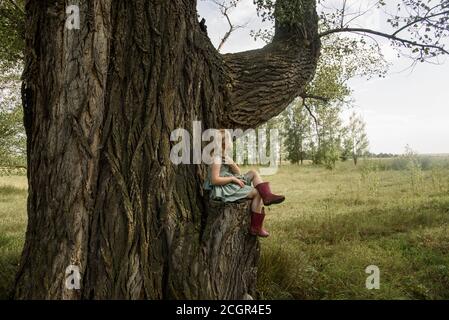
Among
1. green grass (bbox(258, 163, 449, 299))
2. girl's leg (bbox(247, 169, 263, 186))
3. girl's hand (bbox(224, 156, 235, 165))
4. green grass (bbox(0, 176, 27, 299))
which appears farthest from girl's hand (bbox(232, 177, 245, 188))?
green grass (bbox(0, 176, 27, 299))

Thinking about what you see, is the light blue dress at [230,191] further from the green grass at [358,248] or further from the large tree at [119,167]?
the green grass at [358,248]

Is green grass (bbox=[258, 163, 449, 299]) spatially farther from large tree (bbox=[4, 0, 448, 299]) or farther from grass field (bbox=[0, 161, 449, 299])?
large tree (bbox=[4, 0, 448, 299])

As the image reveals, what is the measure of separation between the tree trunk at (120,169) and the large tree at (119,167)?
0.01 m

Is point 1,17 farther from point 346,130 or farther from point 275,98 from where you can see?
point 346,130

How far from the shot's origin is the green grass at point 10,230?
5794mm

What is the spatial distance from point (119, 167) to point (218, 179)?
112 centimetres

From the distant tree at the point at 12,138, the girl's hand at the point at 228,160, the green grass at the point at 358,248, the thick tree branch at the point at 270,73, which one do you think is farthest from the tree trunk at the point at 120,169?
the distant tree at the point at 12,138

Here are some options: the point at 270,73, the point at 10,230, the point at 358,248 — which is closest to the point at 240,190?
the point at 270,73

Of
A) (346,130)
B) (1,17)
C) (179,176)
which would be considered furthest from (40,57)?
(346,130)

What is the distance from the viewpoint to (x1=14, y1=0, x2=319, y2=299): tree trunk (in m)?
4.19

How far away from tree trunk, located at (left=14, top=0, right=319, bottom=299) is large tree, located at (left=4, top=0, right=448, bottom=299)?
1cm

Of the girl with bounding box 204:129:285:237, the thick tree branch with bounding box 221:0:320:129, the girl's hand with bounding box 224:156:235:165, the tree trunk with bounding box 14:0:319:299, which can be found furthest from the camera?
the thick tree branch with bounding box 221:0:320:129

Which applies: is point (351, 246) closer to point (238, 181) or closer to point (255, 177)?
Answer: point (255, 177)

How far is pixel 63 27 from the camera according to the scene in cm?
432
